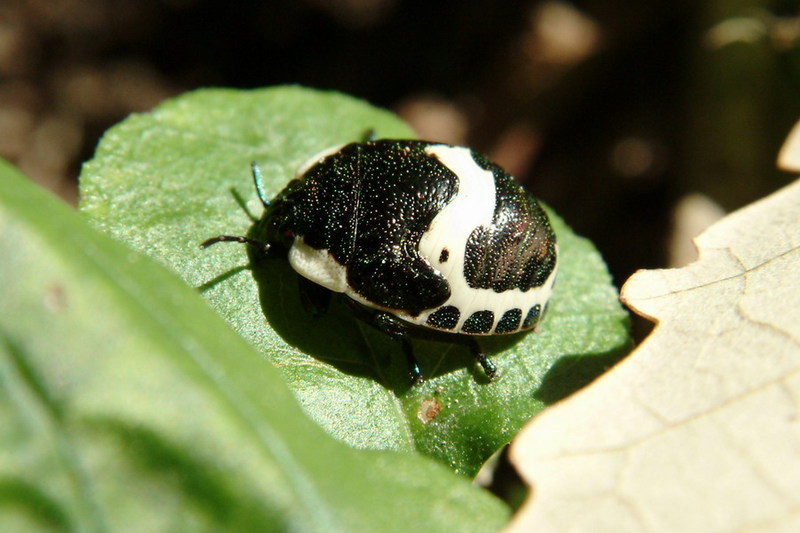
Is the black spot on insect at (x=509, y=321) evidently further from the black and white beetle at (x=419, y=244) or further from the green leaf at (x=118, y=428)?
the green leaf at (x=118, y=428)

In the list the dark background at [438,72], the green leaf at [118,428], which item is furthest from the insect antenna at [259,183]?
the dark background at [438,72]

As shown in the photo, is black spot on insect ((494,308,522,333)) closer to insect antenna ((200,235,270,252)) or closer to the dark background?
insect antenna ((200,235,270,252))

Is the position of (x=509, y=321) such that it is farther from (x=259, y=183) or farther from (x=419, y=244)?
(x=259, y=183)

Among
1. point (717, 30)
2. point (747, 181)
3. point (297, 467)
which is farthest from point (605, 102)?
point (297, 467)

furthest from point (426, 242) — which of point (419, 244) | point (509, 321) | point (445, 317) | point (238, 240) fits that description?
point (238, 240)

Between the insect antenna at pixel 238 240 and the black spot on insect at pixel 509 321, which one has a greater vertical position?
the insect antenna at pixel 238 240

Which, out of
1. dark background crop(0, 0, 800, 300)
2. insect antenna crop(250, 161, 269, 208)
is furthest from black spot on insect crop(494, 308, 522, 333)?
dark background crop(0, 0, 800, 300)
